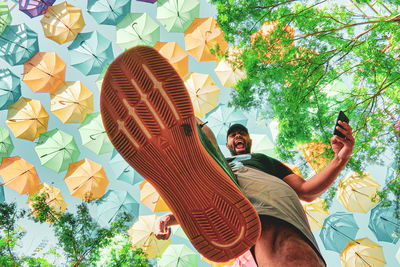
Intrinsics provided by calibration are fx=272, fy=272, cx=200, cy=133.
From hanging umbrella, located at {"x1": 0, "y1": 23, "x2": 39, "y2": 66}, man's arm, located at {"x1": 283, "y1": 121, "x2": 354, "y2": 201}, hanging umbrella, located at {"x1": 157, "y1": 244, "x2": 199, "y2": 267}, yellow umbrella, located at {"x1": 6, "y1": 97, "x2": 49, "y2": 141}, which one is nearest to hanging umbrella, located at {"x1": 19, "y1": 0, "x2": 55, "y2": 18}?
hanging umbrella, located at {"x1": 0, "y1": 23, "x2": 39, "y2": 66}

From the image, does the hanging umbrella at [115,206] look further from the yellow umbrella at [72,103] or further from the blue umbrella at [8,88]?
the blue umbrella at [8,88]

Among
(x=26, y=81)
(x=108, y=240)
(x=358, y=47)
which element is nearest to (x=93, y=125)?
(x=26, y=81)

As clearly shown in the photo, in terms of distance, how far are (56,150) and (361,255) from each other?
38.1ft

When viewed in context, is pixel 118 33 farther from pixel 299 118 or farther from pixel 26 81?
pixel 299 118

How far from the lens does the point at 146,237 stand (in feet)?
32.8

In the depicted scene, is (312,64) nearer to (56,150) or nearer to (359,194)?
(359,194)

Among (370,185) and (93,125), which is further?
(93,125)

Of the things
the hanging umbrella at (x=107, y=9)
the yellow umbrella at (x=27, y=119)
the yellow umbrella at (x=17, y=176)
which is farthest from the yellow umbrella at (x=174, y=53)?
the yellow umbrella at (x=17, y=176)

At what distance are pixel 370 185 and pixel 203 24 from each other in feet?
24.8

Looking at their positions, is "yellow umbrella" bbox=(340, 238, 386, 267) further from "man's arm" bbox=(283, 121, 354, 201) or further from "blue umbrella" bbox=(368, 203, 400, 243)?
"man's arm" bbox=(283, 121, 354, 201)

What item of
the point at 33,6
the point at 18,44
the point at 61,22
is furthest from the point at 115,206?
the point at 33,6

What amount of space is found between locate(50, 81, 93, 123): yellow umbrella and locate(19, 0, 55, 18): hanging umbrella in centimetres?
278

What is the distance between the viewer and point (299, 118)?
454 centimetres

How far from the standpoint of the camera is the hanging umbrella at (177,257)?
10.6 meters
